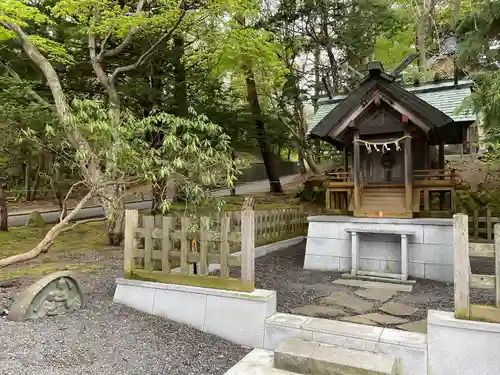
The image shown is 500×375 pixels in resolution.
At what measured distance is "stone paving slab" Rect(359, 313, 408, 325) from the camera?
17.9 ft

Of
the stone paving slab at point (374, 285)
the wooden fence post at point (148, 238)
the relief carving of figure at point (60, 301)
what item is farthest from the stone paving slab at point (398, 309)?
the relief carving of figure at point (60, 301)

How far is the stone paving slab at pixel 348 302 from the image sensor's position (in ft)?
20.3

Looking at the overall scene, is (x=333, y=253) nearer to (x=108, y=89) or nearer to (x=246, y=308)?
(x=246, y=308)

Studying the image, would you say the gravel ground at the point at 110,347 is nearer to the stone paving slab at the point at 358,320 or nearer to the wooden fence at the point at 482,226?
the stone paving slab at the point at 358,320

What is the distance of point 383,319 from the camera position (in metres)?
5.56

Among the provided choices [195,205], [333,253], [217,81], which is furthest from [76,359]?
[217,81]

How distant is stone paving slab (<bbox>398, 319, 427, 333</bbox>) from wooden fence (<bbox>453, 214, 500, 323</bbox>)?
126 centimetres

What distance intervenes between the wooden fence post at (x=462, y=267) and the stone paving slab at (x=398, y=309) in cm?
204

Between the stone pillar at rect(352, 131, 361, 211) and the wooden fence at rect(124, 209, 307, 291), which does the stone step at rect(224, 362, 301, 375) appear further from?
the stone pillar at rect(352, 131, 361, 211)

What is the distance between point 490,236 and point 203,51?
11.0 metres

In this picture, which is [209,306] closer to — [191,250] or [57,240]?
[191,250]

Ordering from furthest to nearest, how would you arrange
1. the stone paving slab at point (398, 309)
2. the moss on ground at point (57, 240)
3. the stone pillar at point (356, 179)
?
the moss on ground at point (57, 240) → the stone pillar at point (356, 179) → the stone paving slab at point (398, 309)

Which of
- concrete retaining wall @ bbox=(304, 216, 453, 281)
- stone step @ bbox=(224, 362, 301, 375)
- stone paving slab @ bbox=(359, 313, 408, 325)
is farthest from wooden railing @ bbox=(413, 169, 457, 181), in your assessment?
stone step @ bbox=(224, 362, 301, 375)

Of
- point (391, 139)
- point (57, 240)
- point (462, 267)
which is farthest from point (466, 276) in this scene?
point (57, 240)
